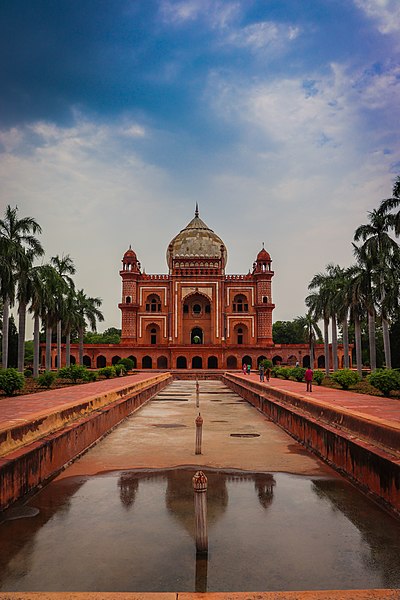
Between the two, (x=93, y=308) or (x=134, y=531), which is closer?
(x=134, y=531)

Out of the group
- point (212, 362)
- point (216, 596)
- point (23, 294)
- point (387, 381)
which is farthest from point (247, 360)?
point (216, 596)

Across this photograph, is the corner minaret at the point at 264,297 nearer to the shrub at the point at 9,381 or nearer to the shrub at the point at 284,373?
the shrub at the point at 284,373

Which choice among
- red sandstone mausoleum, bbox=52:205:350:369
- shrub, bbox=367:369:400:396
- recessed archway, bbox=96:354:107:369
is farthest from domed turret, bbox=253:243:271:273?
shrub, bbox=367:369:400:396

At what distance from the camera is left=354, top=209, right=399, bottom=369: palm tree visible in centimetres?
2684

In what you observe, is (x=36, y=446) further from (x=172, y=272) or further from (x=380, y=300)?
(x=172, y=272)

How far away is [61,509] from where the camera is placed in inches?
209

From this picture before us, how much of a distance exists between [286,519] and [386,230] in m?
26.0

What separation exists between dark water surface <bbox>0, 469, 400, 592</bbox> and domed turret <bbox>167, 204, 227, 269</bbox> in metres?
50.2

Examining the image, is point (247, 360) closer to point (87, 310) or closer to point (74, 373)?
point (87, 310)

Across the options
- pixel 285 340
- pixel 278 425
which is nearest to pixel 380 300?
pixel 278 425

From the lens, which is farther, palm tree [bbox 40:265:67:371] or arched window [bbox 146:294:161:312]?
arched window [bbox 146:294:161:312]

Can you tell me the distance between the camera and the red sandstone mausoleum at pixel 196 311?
166 feet

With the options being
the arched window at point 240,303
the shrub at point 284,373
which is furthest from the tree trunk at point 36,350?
the arched window at point 240,303

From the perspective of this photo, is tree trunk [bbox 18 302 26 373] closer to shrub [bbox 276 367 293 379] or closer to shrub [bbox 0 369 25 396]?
shrub [bbox 0 369 25 396]
